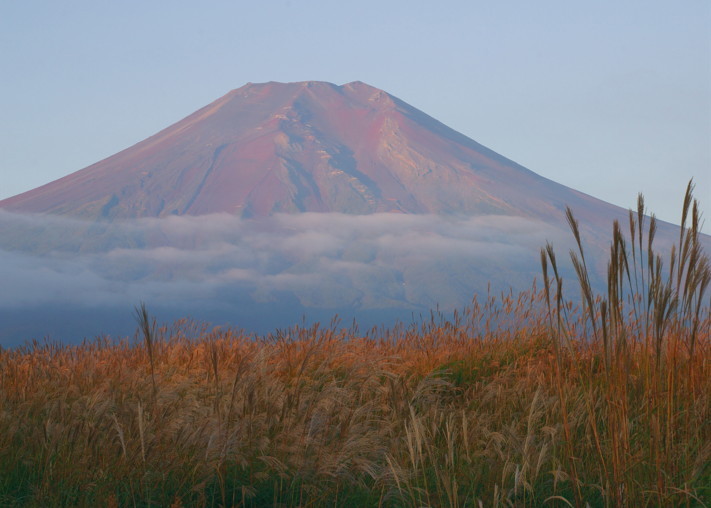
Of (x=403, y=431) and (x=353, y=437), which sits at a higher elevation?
(x=353, y=437)

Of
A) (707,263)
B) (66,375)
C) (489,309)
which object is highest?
(707,263)

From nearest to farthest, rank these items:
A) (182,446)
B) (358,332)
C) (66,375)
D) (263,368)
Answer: (182,446), (263,368), (66,375), (358,332)

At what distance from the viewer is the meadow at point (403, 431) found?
129 inches

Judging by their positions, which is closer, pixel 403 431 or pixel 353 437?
pixel 353 437

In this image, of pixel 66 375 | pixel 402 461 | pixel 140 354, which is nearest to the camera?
pixel 402 461

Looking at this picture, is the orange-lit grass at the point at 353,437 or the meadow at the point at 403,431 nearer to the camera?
the meadow at the point at 403,431

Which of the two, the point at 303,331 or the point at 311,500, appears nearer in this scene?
the point at 311,500

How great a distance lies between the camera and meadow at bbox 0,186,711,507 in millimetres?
3268

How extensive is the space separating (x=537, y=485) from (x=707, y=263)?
1.46 metres

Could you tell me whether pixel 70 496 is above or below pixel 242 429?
below

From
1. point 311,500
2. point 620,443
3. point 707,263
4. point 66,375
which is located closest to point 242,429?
point 311,500

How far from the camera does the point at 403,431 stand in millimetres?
4633

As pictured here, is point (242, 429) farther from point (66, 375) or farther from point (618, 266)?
point (66, 375)

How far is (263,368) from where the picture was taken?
5.75 m
